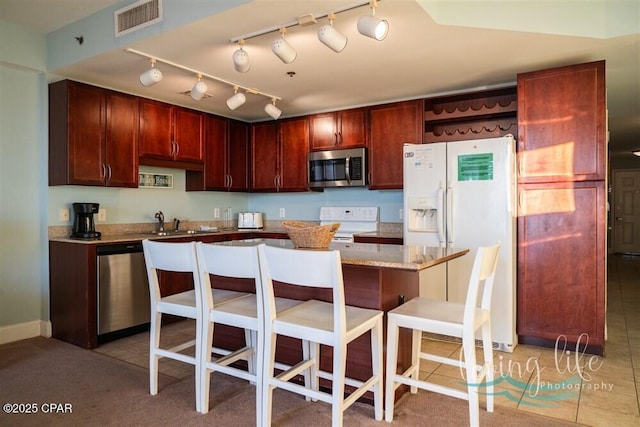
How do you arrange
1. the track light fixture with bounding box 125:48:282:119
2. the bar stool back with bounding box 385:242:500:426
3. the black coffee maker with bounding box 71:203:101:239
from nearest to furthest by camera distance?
the bar stool back with bounding box 385:242:500:426
the track light fixture with bounding box 125:48:282:119
the black coffee maker with bounding box 71:203:101:239

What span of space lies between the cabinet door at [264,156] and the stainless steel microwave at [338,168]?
544 millimetres

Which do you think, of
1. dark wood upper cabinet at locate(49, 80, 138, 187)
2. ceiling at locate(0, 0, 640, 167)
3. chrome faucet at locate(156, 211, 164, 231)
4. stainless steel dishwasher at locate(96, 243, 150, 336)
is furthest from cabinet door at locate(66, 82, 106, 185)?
chrome faucet at locate(156, 211, 164, 231)

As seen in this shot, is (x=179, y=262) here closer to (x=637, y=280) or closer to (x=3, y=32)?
(x=3, y=32)

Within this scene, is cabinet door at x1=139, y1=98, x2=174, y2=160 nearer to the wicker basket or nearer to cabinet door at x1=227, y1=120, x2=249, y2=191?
cabinet door at x1=227, y1=120, x2=249, y2=191

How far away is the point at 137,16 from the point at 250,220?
293 cm

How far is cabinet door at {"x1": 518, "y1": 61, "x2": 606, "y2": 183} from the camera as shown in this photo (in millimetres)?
A: 3035

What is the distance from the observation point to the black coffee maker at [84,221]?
3.55 m

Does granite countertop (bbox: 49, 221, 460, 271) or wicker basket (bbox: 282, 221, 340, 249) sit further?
wicker basket (bbox: 282, 221, 340, 249)

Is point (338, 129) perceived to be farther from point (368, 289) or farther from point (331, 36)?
point (368, 289)

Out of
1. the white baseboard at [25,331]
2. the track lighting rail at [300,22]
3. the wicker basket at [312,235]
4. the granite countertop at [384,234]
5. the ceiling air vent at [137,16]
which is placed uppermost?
the ceiling air vent at [137,16]

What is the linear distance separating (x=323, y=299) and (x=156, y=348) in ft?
3.32

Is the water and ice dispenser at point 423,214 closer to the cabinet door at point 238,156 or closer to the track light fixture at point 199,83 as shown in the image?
the track light fixture at point 199,83

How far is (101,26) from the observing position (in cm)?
296

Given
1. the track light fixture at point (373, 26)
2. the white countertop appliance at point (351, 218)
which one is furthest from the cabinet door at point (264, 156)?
the track light fixture at point (373, 26)
